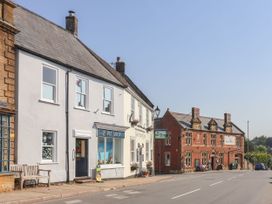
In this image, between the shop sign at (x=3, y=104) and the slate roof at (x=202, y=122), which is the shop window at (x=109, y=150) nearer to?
the shop sign at (x=3, y=104)

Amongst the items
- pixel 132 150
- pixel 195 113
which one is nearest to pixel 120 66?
pixel 132 150

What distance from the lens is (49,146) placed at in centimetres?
2452

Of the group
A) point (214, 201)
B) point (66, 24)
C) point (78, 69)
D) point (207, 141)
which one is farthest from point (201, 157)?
point (214, 201)

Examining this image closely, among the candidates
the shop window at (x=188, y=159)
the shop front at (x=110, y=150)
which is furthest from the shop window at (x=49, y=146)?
the shop window at (x=188, y=159)

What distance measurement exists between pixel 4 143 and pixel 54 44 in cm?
945

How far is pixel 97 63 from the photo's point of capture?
33781 mm

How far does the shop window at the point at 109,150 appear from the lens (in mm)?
30709

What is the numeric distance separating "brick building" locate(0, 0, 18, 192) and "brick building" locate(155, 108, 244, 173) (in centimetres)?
6000

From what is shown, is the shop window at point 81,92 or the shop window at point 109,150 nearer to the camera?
the shop window at point 81,92

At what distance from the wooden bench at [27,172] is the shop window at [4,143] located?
723mm

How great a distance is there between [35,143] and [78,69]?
5.82 metres

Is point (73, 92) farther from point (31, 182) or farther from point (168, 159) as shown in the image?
point (168, 159)

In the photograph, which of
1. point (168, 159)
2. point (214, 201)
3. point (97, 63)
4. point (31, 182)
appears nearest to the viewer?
point (214, 201)

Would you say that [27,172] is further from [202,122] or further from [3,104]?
[202,122]
